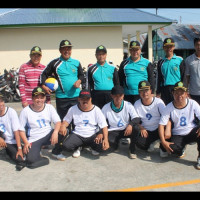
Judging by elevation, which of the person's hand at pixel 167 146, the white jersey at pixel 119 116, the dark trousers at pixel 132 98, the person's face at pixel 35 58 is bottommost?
the person's hand at pixel 167 146

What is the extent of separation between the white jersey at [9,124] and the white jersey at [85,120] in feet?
2.92

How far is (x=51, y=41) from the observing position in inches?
542

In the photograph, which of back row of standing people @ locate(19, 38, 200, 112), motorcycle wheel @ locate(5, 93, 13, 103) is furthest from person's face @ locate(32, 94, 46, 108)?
motorcycle wheel @ locate(5, 93, 13, 103)

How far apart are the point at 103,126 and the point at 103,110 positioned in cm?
39

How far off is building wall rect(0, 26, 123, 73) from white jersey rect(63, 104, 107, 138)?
9.81 metres

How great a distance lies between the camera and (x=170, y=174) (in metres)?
3.77

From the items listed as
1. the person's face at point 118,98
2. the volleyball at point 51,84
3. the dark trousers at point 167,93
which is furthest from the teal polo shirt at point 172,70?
the volleyball at point 51,84

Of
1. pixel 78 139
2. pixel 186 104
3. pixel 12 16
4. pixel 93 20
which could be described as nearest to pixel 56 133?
pixel 78 139

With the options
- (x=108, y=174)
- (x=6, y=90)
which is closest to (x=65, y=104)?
(x=108, y=174)

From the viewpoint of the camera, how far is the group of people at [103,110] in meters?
4.30

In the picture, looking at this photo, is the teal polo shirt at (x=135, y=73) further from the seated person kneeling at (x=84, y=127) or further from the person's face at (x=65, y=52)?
the person's face at (x=65, y=52)
